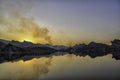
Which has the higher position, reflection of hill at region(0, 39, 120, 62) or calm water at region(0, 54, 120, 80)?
reflection of hill at region(0, 39, 120, 62)

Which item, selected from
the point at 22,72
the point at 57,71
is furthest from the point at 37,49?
the point at 57,71

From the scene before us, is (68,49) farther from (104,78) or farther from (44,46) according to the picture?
(104,78)

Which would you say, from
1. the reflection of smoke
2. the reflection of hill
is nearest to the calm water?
the reflection of smoke

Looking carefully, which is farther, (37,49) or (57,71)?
(37,49)

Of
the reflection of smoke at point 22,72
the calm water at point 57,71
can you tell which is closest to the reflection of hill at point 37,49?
the calm water at point 57,71

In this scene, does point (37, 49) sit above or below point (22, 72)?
above

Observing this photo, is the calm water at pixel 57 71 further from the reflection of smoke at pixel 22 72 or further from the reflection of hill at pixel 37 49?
the reflection of hill at pixel 37 49

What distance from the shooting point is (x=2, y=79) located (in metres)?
8.26

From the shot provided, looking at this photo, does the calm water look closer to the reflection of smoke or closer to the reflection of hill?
the reflection of smoke

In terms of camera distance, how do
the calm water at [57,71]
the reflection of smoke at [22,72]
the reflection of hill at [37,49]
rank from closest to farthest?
the reflection of smoke at [22,72]
the calm water at [57,71]
the reflection of hill at [37,49]

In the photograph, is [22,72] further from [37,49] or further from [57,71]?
[37,49]

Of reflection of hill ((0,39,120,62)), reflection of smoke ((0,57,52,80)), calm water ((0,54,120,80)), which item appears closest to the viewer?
reflection of smoke ((0,57,52,80))

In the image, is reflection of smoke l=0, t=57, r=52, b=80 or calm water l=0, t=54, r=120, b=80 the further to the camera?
calm water l=0, t=54, r=120, b=80

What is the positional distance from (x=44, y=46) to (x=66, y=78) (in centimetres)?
4345
